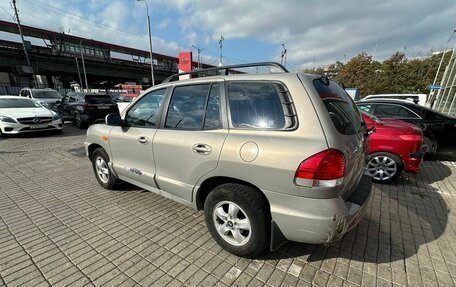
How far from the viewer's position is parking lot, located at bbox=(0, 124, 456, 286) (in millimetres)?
2129

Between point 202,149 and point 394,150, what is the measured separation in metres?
3.83

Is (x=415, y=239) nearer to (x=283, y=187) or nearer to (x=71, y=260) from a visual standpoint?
(x=283, y=187)

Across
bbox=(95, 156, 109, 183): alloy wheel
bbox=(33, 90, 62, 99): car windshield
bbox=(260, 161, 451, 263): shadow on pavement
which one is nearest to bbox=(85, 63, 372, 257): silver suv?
bbox=(260, 161, 451, 263): shadow on pavement

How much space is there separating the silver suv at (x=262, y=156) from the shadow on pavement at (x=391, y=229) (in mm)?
527

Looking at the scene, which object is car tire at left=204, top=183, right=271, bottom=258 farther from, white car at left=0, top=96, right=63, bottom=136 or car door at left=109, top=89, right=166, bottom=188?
white car at left=0, top=96, right=63, bottom=136

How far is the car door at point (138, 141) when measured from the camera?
2984mm

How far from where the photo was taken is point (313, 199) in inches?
72.7

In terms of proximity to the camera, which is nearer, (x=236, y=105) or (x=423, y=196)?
(x=236, y=105)

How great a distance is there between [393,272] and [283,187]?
4.66 ft

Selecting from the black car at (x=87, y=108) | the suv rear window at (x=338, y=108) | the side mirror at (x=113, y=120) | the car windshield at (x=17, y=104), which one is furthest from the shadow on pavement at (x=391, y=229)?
the car windshield at (x=17, y=104)

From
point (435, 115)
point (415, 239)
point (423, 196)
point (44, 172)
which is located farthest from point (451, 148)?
point (44, 172)

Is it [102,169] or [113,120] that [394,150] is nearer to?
[113,120]

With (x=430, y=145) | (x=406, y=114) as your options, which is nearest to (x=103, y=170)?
(x=406, y=114)

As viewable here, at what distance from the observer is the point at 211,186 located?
253cm
